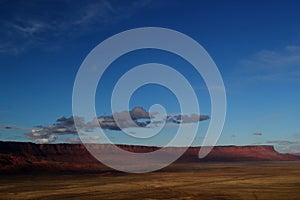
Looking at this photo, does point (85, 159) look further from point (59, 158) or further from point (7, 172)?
point (7, 172)

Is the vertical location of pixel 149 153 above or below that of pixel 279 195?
above

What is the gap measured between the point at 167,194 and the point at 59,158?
116 m

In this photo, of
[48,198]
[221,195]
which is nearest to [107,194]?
[48,198]

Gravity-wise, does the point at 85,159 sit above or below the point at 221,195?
above

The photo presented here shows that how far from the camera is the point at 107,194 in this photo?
33.7 m

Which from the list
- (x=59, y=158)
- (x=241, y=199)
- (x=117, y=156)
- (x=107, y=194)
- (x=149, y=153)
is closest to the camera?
(x=241, y=199)

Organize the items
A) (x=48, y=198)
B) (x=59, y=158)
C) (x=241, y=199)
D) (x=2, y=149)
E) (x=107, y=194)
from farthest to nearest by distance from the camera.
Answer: (x=59, y=158) < (x=2, y=149) < (x=107, y=194) < (x=48, y=198) < (x=241, y=199)

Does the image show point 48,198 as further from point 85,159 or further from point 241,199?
point 85,159

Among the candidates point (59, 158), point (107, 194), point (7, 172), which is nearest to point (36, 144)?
point (59, 158)

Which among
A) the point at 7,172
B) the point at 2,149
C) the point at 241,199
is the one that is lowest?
the point at 241,199

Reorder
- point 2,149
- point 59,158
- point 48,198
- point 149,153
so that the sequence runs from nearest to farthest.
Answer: point 48,198, point 2,149, point 59,158, point 149,153

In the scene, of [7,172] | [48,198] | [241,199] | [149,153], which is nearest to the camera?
[241,199]

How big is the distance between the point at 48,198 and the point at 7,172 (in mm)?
47429

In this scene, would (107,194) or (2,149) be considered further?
(2,149)
